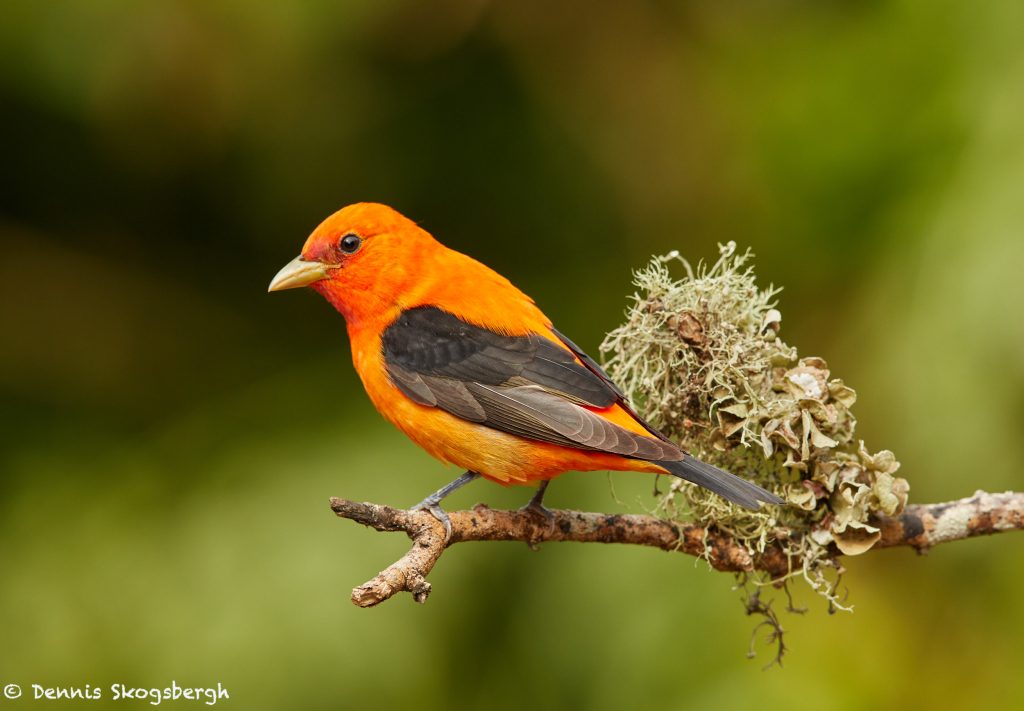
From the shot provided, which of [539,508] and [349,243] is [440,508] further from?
[349,243]

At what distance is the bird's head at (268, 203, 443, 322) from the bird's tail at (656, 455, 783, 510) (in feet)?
4.50

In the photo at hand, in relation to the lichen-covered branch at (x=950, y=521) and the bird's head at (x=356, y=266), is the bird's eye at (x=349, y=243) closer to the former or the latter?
the bird's head at (x=356, y=266)

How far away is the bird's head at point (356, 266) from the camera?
4320mm

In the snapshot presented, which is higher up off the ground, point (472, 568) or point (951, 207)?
point (951, 207)

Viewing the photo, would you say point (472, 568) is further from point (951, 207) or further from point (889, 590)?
point (951, 207)

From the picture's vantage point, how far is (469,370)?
4.03 meters

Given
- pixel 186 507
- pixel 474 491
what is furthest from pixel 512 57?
pixel 186 507

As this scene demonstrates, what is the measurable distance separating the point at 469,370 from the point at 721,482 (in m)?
1.04

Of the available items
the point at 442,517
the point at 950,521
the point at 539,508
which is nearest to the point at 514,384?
the point at 539,508

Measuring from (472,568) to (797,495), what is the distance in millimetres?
2396

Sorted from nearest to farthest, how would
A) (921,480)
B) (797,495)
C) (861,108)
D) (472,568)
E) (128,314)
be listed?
1. (797,495)
2. (921,480)
3. (472,568)
4. (861,108)
5. (128,314)

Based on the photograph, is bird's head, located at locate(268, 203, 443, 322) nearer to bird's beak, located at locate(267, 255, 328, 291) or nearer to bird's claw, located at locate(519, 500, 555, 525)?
bird's beak, located at locate(267, 255, 328, 291)

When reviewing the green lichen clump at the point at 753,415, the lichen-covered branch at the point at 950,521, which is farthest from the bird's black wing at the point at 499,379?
the lichen-covered branch at the point at 950,521

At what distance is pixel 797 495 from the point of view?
3588 mm
